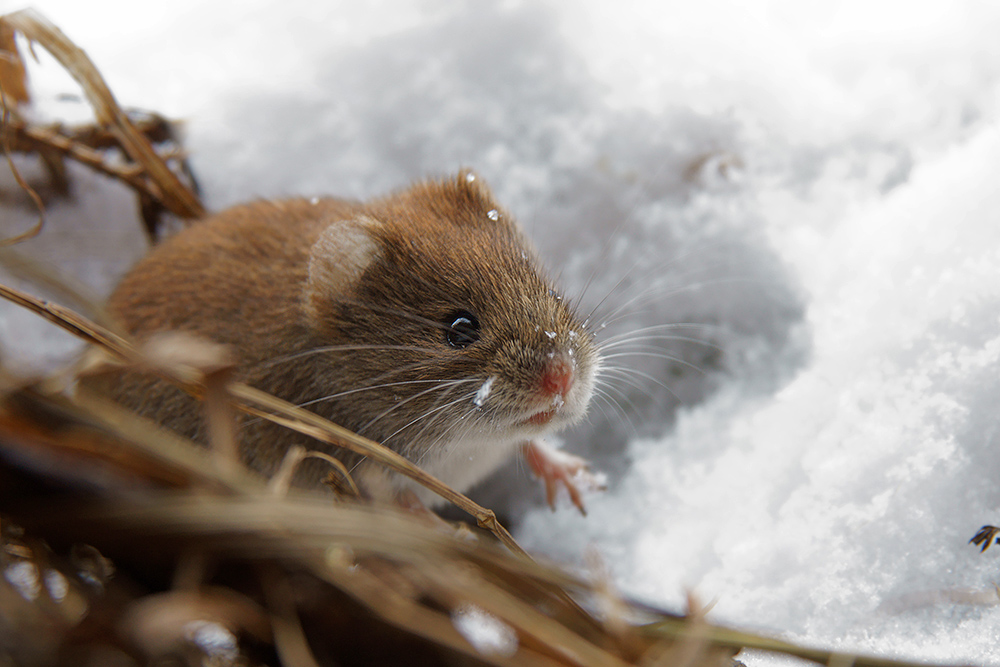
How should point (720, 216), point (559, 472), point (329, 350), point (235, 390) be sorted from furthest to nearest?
point (720, 216) < point (559, 472) < point (329, 350) < point (235, 390)

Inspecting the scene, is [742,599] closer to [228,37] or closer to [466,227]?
[466,227]

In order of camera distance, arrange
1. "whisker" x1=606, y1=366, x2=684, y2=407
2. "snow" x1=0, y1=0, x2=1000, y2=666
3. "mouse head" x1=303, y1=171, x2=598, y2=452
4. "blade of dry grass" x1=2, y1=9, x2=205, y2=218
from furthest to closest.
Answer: "whisker" x1=606, y1=366, x2=684, y2=407 → "blade of dry grass" x1=2, y1=9, x2=205, y2=218 → "mouse head" x1=303, y1=171, x2=598, y2=452 → "snow" x1=0, y1=0, x2=1000, y2=666

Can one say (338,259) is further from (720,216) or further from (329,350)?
(720,216)

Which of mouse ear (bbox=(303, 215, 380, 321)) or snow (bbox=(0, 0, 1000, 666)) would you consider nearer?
snow (bbox=(0, 0, 1000, 666))

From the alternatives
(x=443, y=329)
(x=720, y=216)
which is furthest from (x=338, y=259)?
(x=720, y=216)

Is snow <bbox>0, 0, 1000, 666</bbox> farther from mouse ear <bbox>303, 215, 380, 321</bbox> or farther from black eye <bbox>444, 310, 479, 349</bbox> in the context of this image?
mouse ear <bbox>303, 215, 380, 321</bbox>

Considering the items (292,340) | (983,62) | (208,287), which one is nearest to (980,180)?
(983,62)

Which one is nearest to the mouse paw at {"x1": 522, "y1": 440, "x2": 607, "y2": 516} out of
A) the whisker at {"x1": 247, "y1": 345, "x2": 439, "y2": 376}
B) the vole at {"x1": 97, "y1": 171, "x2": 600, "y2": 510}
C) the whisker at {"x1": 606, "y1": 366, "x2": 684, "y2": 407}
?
the vole at {"x1": 97, "y1": 171, "x2": 600, "y2": 510}
